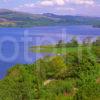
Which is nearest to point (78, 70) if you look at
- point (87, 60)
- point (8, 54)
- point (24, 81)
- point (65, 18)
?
point (87, 60)

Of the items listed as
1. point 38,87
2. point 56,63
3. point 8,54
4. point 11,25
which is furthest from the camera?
point 11,25

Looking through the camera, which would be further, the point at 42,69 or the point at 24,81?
the point at 42,69

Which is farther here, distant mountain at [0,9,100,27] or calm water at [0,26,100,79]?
distant mountain at [0,9,100,27]

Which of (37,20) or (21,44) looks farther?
(37,20)

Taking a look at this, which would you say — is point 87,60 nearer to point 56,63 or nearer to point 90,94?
point 56,63

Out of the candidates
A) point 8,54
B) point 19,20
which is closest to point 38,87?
point 8,54

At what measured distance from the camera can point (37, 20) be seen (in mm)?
83062

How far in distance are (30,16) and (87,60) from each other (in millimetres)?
72723

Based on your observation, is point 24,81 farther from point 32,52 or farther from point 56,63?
point 32,52

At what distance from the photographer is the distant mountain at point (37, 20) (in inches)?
2883

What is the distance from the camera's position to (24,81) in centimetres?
890

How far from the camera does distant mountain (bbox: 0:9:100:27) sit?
240 ft

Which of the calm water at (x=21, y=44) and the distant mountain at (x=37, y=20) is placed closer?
the calm water at (x=21, y=44)

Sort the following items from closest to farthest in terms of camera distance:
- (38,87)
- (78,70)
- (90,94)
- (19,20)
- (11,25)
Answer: (90,94) → (38,87) → (78,70) → (11,25) → (19,20)
